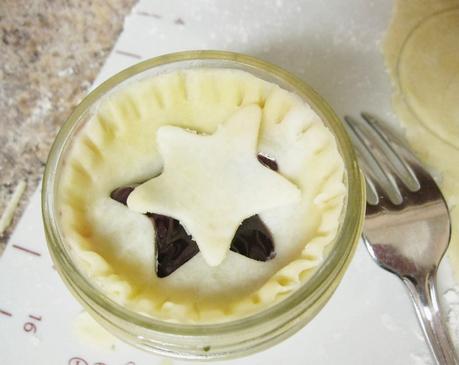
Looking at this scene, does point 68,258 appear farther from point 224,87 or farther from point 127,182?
point 224,87

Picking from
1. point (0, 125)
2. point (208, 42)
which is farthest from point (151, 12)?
point (0, 125)

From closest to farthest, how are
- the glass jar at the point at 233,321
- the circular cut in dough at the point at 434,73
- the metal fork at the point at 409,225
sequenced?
the glass jar at the point at 233,321 < the metal fork at the point at 409,225 < the circular cut in dough at the point at 434,73

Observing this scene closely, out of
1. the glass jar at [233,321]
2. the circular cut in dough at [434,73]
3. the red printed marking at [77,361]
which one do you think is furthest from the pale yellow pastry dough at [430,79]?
the red printed marking at [77,361]

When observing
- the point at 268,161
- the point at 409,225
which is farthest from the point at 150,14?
the point at 409,225

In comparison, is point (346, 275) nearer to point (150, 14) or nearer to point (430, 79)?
point (430, 79)

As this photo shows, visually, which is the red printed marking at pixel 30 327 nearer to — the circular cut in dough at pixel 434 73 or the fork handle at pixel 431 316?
the fork handle at pixel 431 316
